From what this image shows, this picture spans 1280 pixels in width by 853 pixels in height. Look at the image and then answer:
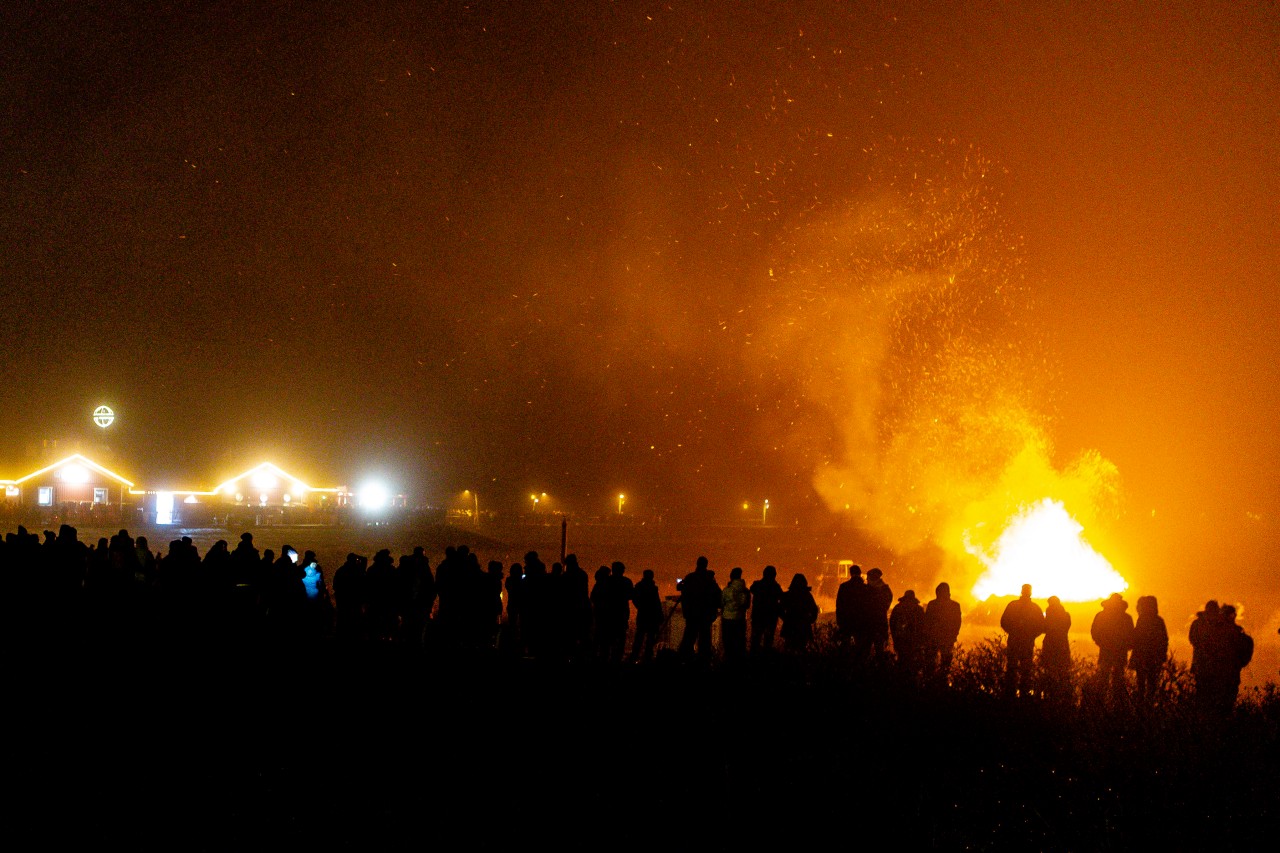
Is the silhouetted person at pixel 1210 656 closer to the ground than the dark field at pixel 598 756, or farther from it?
farther from it

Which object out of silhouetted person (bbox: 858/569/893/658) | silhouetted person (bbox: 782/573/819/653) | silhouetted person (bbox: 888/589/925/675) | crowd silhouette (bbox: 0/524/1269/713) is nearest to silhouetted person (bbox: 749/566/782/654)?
crowd silhouette (bbox: 0/524/1269/713)

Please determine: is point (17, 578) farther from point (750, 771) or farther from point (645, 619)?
point (750, 771)

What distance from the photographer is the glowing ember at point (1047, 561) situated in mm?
30125

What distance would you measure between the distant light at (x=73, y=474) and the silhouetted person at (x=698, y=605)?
55814mm

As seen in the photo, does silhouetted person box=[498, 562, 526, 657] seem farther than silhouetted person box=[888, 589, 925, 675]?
Yes

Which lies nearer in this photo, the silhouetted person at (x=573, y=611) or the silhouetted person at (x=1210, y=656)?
the silhouetted person at (x=1210, y=656)

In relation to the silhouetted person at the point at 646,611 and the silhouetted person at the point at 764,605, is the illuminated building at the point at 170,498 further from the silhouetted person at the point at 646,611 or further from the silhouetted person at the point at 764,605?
the silhouetted person at the point at 764,605

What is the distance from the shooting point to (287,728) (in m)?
10.7

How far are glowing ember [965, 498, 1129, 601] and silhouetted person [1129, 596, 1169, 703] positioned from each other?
1691 cm

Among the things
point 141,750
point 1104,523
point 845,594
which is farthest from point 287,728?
point 1104,523

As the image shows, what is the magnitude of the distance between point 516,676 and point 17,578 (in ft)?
24.2

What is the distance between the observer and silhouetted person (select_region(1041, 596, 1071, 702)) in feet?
39.1

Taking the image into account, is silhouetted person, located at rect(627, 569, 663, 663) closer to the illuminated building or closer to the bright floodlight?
the illuminated building

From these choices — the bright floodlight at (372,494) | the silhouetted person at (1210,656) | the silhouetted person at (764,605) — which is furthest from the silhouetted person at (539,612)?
the bright floodlight at (372,494)
